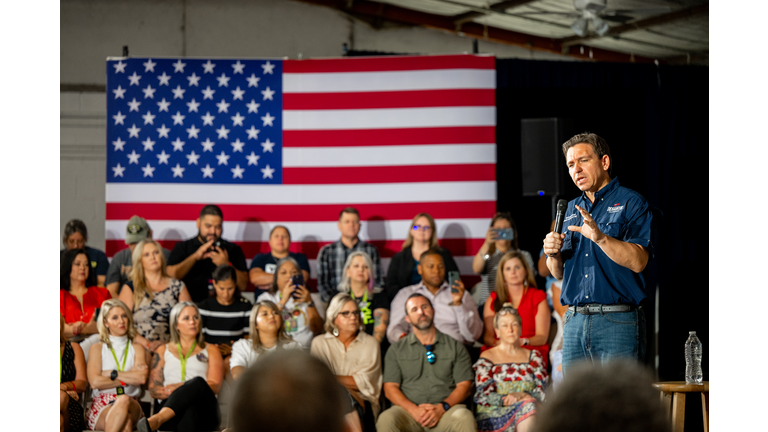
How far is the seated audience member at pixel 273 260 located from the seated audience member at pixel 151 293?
625mm

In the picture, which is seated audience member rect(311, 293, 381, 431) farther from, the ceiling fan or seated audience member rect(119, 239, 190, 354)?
the ceiling fan

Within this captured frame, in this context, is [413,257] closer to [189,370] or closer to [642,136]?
[189,370]

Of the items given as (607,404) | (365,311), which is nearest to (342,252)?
(365,311)

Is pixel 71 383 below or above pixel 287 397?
below

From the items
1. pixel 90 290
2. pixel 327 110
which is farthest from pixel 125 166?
pixel 327 110

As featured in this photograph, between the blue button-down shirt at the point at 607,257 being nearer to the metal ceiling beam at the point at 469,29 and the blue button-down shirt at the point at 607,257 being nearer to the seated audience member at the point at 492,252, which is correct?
the seated audience member at the point at 492,252

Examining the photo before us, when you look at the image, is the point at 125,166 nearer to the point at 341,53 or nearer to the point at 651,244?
the point at 341,53

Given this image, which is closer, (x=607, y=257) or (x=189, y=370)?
(x=607, y=257)

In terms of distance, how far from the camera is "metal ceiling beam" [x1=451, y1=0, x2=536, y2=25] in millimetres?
7004

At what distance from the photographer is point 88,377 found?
4.23 meters

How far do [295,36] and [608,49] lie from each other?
3.77 meters

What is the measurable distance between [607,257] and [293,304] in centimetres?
282

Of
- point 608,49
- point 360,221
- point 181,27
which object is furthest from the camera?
point 608,49

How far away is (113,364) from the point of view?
4254 mm
